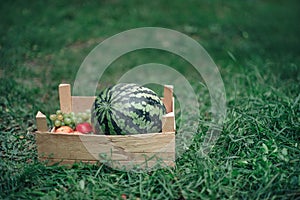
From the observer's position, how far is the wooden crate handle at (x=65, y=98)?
137 inches

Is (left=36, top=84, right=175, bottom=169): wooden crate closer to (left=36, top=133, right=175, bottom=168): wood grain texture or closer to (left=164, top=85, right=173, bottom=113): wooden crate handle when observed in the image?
(left=36, top=133, right=175, bottom=168): wood grain texture

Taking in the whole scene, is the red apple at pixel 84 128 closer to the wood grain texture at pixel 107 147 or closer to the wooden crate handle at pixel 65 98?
the wooden crate handle at pixel 65 98

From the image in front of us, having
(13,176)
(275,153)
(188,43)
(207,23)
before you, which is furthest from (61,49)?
(275,153)

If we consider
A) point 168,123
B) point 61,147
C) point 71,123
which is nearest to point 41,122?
point 61,147

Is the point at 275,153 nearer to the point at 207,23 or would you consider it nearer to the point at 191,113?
the point at 191,113

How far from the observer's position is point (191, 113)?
4059mm

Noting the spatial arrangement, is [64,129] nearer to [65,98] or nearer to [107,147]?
[65,98]

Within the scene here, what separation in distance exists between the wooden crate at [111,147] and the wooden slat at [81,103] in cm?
60

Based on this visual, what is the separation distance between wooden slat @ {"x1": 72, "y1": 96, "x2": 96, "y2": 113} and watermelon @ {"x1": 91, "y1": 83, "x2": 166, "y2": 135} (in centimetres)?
42

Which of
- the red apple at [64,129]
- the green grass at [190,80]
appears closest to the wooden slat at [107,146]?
the green grass at [190,80]

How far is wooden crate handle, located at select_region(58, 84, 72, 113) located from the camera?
11.5 feet

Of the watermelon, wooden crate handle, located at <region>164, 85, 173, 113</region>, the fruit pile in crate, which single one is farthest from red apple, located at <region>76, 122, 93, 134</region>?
wooden crate handle, located at <region>164, 85, 173, 113</region>

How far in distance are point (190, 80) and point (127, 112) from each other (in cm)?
235

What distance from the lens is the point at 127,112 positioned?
3088 millimetres
